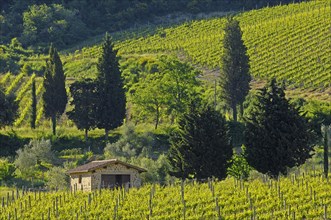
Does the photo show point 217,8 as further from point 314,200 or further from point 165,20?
point 314,200

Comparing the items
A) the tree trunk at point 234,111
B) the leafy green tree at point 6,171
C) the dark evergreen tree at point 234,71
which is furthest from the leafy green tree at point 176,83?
the leafy green tree at point 6,171

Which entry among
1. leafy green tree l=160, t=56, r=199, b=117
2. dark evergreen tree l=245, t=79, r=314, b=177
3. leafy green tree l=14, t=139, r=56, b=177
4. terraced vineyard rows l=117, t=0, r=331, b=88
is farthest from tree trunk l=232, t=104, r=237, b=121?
dark evergreen tree l=245, t=79, r=314, b=177

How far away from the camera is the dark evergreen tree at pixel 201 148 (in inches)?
2512

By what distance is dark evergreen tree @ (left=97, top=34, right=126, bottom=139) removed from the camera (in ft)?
282

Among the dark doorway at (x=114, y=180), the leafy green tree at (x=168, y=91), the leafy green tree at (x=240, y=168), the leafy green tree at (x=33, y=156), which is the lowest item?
the dark doorway at (x=114, y=180)

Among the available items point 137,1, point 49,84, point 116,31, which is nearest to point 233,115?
point 49,84

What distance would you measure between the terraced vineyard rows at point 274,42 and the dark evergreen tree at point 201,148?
34.7 m

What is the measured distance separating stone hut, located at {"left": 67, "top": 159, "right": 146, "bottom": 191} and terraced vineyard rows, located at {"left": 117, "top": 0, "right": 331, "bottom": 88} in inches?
1485

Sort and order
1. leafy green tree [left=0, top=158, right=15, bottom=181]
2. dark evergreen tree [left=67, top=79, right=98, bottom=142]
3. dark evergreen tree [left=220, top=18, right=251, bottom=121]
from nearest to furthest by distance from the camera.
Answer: leafy green tree [left=0, top=158, right=15, bottom=181]
dark evergreen tree [left=67, top=79, right=98, bottom=142]
dark evergreen tree [left=220, top=18, right=251, bottom=121]

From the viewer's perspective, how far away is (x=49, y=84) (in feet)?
292

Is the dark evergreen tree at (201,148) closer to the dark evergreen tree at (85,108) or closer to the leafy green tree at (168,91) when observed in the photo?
the dark evergreen tree at (85,108)

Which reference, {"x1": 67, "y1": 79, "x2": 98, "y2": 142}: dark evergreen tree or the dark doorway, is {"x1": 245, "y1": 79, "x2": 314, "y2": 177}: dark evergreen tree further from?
{"x1": 67, "y1": 79, "x2": 98, "y2": 142}: dark evergreen tree

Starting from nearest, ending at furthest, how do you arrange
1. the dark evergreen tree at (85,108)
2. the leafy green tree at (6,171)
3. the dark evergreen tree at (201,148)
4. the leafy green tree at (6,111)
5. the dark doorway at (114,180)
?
the dark evergreen tree at (201,148), the dark doorway at (114,180), the leafy green tree at (6,171), the dark evergreen tree at (85,108), the leafy green tree at (6,111)

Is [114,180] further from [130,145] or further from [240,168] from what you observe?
[130,145]
